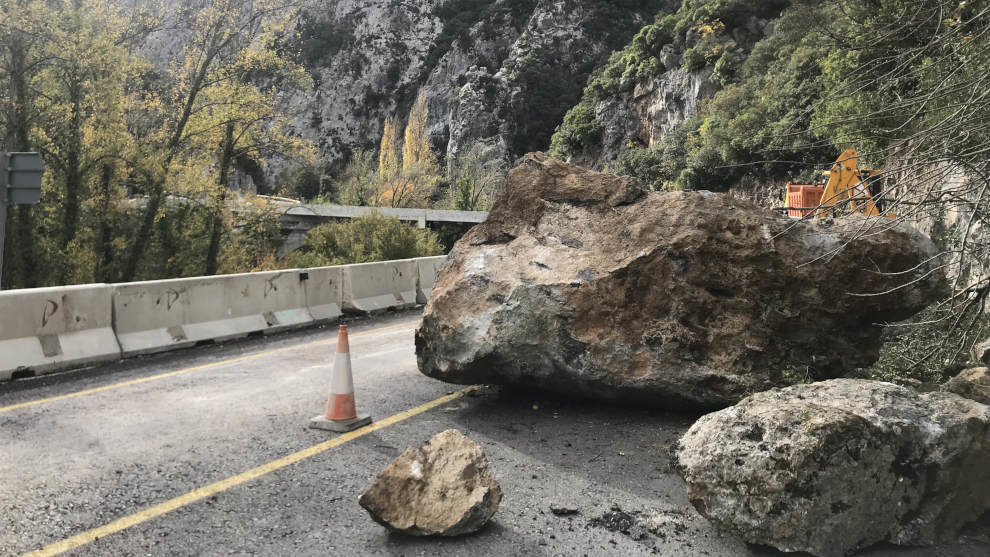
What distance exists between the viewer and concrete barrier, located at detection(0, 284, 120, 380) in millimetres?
7246

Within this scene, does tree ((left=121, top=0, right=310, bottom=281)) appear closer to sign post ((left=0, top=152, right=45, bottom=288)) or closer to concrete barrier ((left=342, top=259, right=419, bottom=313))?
concrete barrier ((left=342, top=259, right=419, bottom=313))

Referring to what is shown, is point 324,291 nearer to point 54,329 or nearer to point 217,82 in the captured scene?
point 54,329

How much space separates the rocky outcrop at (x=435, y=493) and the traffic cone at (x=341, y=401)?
5.89 ft

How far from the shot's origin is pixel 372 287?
522 inches

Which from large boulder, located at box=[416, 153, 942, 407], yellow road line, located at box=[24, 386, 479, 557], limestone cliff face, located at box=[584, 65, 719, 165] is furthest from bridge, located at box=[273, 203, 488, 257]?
yellow road line, located at box=[24, 386, 479, 557]

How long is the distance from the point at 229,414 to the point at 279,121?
14.3 m

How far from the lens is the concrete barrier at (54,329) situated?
7.25 metres

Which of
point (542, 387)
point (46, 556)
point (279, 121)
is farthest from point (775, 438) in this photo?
point (279, 121)

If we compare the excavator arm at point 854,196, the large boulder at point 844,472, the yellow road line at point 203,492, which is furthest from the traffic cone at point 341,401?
the excavator arm at point 854,196

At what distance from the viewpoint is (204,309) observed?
9.66 metres

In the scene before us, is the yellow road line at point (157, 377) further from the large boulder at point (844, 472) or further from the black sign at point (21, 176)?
the large boulder at point (844, 472)

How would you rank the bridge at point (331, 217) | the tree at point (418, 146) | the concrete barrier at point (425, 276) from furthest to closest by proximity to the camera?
the tree at point (418, 146)
the bridge at point (331, 217)
the concrete barrier at point (425, 276)

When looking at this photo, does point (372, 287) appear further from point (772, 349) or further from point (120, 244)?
point (772, 349)

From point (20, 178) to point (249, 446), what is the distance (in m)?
7.37
